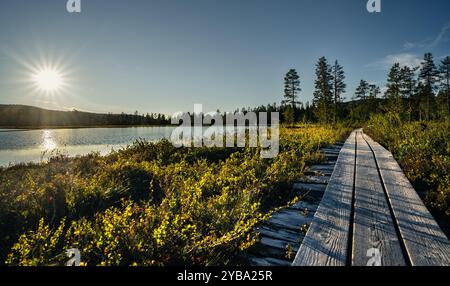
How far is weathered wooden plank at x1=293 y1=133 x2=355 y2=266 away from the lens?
6.77 ft

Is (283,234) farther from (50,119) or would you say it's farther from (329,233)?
(50,119)

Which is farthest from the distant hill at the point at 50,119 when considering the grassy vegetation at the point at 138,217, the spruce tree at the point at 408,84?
the spruce tree at the point at 408,84

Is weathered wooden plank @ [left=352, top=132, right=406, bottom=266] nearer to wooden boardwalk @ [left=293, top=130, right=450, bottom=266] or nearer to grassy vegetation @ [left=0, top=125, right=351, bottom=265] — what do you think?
wooden boardwalk @ [left=293, top=130, right=450, bottom=266]

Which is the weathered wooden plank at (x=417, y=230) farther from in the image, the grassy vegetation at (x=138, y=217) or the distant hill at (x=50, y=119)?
the distant hill at (x=50, y=119)

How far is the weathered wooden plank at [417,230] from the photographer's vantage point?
2.06 m

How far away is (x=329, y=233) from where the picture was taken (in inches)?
99.7

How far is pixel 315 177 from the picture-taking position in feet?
17.6

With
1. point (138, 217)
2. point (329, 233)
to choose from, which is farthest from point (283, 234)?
point (138, 217)

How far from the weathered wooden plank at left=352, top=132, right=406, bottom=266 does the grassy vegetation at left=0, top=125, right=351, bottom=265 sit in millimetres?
952

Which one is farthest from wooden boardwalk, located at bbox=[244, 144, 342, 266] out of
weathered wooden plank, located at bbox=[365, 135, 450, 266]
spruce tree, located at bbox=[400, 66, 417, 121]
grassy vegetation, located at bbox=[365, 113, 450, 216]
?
spruce tree, located at bbox=[400, 66, 417, 121]
